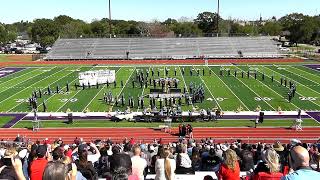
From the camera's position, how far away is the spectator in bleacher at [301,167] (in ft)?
13.3

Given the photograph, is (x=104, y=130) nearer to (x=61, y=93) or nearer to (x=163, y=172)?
(x=61, y=93)

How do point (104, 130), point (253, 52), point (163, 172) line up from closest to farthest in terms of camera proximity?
1. point (163, 172)
2. point (104, 130)
3. point (253, 52)

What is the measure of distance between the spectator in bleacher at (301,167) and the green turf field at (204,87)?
23651 mm

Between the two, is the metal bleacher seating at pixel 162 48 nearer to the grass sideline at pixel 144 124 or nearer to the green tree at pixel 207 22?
the grass sideline at pixel 144 124

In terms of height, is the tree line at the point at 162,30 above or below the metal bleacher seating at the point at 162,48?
above

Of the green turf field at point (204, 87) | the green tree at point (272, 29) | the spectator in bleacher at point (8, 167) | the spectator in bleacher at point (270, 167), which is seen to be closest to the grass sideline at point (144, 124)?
the green turf field at point (204, 87)

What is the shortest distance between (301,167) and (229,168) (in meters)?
2.42

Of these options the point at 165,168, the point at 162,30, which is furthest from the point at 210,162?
the point at 162,30

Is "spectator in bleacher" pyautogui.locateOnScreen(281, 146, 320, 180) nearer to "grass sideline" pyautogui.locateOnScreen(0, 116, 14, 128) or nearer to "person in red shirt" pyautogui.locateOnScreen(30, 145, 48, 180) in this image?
"person in red shirt" pyautogui.locateOnScreen(30, 145, 48, 180)

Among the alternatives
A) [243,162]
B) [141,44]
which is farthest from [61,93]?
[141,44]

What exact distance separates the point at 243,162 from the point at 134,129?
46.2ft

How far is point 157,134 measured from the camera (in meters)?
22.5

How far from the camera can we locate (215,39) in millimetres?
77000

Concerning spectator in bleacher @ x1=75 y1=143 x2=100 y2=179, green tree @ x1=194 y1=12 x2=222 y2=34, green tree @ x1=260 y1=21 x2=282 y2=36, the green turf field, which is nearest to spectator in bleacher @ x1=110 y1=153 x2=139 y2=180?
spectator in bleacher @ x1=75 y1=143 x2=100 y2=179
